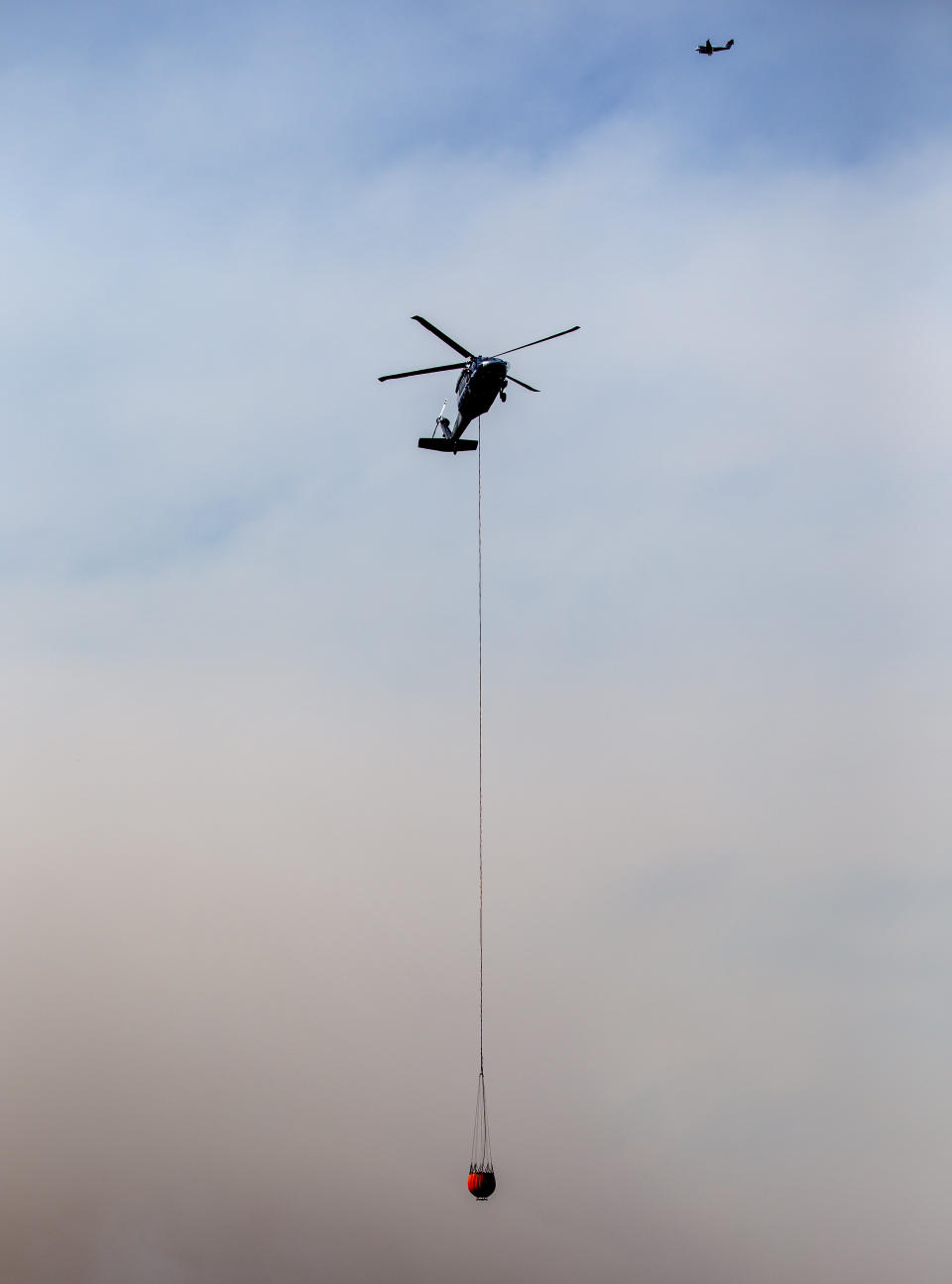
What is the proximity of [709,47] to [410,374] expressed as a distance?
16530 millimetres

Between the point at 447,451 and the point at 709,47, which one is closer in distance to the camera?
the point at 447,451

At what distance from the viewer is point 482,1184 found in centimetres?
3491

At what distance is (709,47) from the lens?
1657 inches

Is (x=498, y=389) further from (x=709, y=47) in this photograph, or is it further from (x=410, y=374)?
(x=709, y=47)

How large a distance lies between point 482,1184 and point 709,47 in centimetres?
3534

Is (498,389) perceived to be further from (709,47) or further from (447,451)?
(709,47)

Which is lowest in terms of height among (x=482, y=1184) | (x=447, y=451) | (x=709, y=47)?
(x=482, y=1184)

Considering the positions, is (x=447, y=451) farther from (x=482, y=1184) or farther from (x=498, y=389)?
(x=482, y=1184)

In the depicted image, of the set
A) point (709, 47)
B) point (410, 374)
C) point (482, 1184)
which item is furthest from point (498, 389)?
point (482, 1184)

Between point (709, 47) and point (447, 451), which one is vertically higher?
point (709, 47)

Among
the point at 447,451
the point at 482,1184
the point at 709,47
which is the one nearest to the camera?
the point at 482,1184

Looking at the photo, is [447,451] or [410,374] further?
[447,451]

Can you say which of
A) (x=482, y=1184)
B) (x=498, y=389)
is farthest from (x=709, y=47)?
(x=482, y=1184)

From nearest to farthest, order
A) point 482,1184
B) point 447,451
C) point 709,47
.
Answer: point 482,1184 → point 447,451 → point 709,47
